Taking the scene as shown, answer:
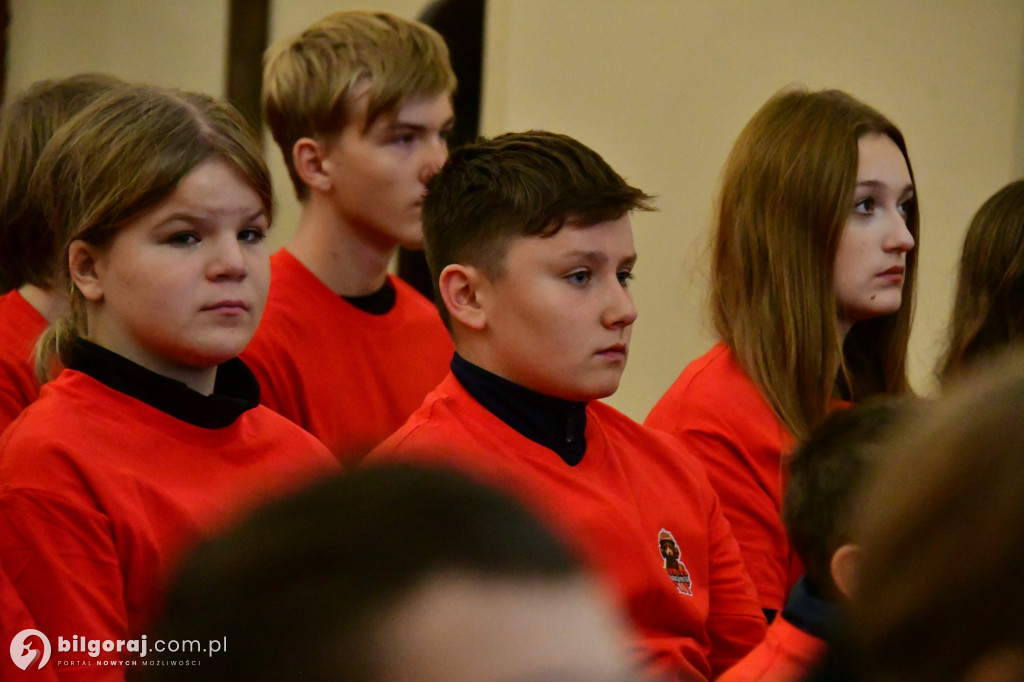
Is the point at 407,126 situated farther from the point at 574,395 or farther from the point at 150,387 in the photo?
the point at 150,387

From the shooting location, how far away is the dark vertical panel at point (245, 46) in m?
4.73

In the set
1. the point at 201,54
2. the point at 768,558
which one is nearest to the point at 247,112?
the point at 768,558

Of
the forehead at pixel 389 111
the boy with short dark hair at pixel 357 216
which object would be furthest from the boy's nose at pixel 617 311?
the forehead at pixel 389 111

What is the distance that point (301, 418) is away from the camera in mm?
2348

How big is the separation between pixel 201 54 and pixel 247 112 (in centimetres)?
268

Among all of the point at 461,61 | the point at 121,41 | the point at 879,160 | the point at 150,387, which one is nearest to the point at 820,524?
the point at 150,387

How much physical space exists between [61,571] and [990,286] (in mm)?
1963

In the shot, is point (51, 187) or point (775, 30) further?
point (775, 30)

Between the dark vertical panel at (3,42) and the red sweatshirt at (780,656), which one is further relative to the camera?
the dark vertical panel at (3,42)

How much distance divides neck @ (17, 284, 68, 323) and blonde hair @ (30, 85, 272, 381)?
302mm

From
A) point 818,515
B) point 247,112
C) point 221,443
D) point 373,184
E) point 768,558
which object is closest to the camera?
point 818,515

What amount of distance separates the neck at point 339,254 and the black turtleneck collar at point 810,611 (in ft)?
4.16

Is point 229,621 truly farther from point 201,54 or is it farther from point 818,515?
point 201,54

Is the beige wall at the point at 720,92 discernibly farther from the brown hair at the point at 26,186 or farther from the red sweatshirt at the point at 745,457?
the brown hair at the point at 26,186
